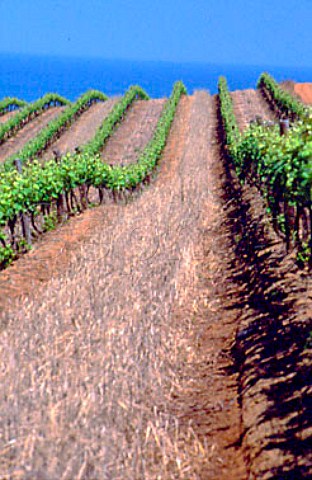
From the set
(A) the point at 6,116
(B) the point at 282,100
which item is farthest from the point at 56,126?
(B) the point at 282,100

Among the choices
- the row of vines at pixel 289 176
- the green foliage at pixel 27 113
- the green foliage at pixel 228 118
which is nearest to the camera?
the row of vines at pixel 289 176

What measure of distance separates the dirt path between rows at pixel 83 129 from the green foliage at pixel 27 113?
311cm

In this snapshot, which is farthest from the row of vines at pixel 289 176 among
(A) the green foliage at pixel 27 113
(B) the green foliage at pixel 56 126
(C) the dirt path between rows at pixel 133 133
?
(A) the green foliage at pixel 27 113

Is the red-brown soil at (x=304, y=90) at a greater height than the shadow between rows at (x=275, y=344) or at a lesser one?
greater

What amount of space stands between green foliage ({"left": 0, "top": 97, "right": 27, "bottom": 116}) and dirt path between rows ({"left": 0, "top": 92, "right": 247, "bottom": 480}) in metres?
38.3

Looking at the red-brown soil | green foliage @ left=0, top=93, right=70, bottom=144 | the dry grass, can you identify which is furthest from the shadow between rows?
the red-brown soil

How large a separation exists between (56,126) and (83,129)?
165 centimetres

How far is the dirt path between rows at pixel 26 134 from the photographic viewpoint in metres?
38.3

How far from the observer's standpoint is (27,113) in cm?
4659

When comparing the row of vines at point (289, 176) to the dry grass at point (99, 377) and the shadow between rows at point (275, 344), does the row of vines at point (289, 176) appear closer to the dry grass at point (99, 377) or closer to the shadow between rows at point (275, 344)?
the shadow between rows at point (275, 344)

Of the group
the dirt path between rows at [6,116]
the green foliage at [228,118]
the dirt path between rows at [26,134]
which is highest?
the green foliage at [228,118]

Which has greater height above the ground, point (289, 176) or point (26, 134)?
point (289, 176)

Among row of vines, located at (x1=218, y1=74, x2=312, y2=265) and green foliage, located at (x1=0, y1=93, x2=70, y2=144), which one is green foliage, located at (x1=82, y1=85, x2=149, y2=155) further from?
row of vines, located at (x1=218, y1=74, x2=312, y2=265)

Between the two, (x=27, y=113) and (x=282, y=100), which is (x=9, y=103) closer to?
(x=27, y=113)
